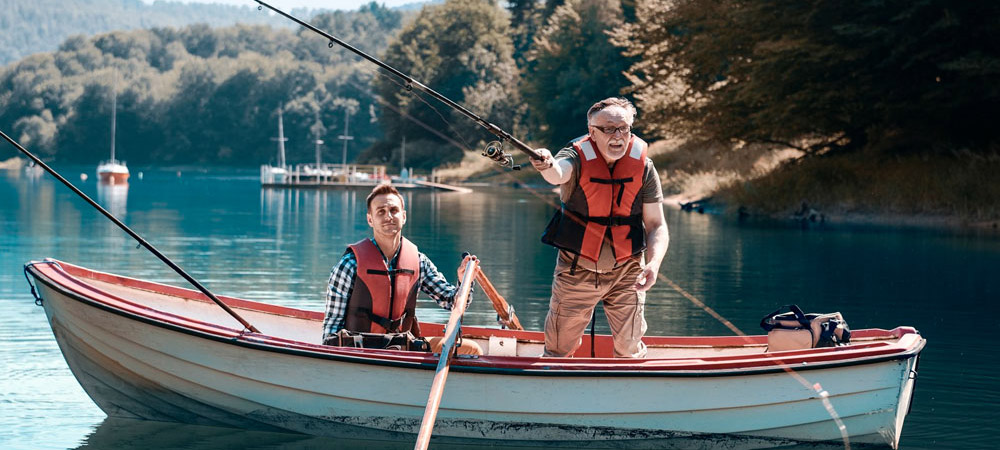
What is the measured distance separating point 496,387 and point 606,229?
1.20 metres

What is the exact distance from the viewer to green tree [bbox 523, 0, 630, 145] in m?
51.0

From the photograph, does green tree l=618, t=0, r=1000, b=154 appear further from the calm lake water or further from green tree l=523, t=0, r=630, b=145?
green tree l=523, t=0, r=630, b=145

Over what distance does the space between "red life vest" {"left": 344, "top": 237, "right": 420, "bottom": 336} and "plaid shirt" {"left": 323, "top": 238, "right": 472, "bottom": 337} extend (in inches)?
1.4

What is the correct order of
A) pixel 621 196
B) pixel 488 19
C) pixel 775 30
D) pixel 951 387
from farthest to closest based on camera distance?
pixel 488 19
pixel 775 30
pixel 951 387
pixel 621 196

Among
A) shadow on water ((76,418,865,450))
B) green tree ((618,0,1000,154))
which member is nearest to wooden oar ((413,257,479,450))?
shadow on water ((76,418,865,450))

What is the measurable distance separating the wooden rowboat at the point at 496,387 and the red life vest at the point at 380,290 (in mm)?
281

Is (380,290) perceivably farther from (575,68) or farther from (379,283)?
(575,68)

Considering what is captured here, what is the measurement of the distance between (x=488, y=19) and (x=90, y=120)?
160 feet

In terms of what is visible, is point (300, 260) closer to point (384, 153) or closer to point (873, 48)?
point (873, 48)

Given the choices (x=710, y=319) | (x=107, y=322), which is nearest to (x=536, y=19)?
(x=710, y=319)

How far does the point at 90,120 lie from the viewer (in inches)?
4350

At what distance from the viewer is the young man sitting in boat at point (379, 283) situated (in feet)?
22.9

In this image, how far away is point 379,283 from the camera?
23.1ft

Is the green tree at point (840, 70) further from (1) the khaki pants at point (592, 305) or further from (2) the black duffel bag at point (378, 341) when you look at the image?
(2) the black duffel bag at point (378, 341)
